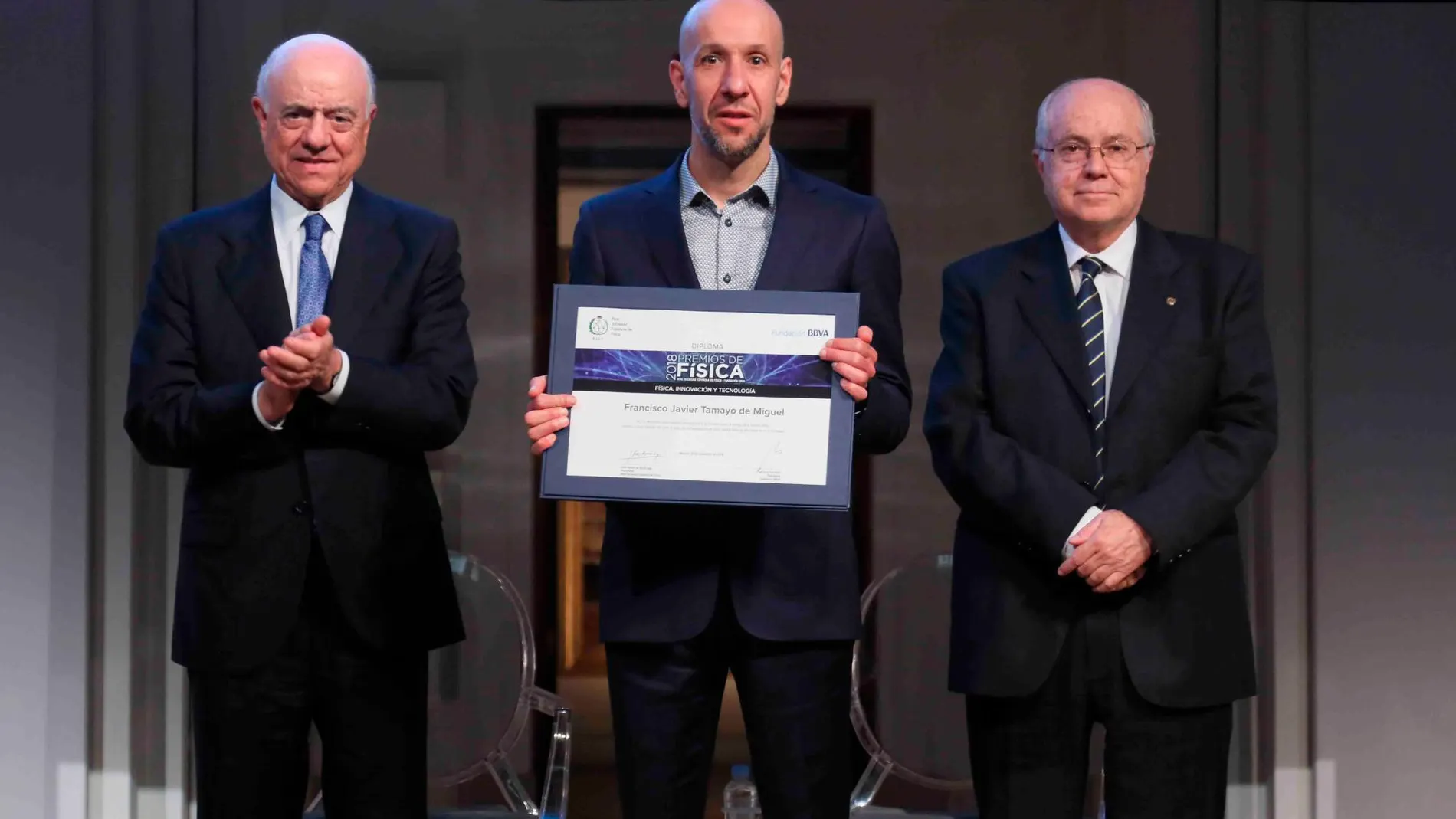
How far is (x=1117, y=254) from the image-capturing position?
2.88 metres

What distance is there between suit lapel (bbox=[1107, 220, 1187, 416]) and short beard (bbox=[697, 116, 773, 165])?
79 centimetres

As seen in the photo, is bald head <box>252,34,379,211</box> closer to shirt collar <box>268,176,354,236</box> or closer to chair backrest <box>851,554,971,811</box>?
shirt collar <box>268,176,354,236</box>

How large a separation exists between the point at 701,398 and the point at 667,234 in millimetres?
364

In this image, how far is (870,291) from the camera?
8.70 feet

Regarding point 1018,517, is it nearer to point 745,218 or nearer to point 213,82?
point 745,218

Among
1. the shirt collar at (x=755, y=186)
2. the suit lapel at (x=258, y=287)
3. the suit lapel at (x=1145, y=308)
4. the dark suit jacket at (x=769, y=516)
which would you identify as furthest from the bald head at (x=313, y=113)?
the suit lapel at (x=1145, y=308)

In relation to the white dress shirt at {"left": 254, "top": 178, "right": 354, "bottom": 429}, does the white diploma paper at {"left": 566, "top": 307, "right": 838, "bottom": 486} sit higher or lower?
lower

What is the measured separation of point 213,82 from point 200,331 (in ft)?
5.62

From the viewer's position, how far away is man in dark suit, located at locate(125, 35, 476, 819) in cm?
264

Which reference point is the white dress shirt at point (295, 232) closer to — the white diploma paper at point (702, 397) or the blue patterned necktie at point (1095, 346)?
the white diploma paper at point (702, 397)

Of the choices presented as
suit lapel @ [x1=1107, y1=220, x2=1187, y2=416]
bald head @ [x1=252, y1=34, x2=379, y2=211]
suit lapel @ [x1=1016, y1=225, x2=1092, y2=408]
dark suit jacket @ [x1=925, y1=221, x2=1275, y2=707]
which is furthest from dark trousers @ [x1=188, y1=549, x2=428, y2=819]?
suit lapel @ [x1=1107, y1=220, x2=1187, y2=416]

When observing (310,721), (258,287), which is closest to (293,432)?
(258,287)

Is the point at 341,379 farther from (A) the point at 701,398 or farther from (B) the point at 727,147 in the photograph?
(B) the point at 727,147
